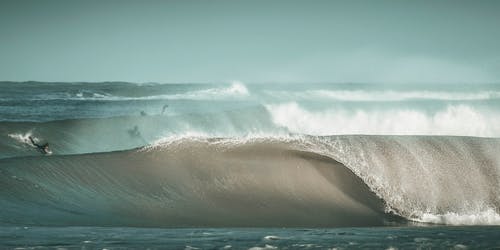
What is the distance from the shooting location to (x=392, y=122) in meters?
27.8

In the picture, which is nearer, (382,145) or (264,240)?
(264,240)

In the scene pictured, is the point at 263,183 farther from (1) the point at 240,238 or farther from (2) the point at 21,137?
(2) the point at 21,137

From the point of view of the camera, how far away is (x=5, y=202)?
9258 mm

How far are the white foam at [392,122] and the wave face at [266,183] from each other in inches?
486

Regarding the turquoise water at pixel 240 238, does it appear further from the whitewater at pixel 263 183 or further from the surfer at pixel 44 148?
the surfer at pixel 44 148

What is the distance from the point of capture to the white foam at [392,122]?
25.1 m

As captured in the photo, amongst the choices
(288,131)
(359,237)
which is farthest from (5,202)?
(288,131)

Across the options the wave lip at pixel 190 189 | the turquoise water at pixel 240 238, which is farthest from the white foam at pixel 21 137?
the turquoise water at pixel 240 238

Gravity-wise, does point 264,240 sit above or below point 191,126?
below

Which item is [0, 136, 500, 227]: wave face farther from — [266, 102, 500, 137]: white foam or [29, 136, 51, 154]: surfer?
[266, 102, 500, 137]: white foam

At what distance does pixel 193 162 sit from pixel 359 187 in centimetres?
318

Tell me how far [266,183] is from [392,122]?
1752 centimetres

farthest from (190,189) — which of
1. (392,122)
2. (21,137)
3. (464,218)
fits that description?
(392,122)

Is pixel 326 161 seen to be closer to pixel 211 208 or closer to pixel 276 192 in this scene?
pixel 276 192
